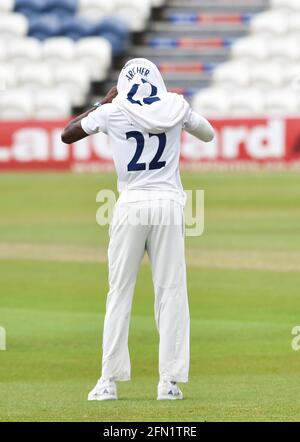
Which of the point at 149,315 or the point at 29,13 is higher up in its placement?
the point at 29,13

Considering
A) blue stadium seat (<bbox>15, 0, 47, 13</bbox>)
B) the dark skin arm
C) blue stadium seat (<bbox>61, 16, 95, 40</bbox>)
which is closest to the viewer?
the dark skin arm

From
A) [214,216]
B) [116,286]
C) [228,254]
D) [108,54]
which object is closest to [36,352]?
[116,286]

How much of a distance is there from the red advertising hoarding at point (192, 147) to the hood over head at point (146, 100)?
57.6 ft

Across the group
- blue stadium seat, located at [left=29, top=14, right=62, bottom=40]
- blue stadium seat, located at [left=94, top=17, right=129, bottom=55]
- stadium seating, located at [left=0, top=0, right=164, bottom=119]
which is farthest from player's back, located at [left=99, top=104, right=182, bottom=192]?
blue stadium seat, located at [left=29, top=14, right=62, bottom=40]

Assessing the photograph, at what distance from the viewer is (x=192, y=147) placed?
987 inches

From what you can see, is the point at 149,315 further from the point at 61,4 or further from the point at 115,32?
the point at 61,4

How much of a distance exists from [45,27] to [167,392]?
2504cm

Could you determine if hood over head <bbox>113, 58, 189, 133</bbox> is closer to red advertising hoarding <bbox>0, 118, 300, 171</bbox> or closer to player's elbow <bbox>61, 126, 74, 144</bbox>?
player's elbow <bbox>61, 126, 74, 144</bbox>

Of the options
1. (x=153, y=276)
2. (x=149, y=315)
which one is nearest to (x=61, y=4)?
(x=149, y=315)

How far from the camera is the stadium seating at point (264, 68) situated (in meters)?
26.9

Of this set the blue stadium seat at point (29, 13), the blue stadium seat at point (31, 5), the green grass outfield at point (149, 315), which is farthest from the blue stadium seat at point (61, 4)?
the green grass outfield at point (149, 315)

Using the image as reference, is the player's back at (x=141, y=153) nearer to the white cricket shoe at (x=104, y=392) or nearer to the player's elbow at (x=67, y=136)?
the player's elbow at (x=67, y=136)

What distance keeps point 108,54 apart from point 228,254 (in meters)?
15.0

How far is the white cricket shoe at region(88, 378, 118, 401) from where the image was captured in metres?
6.80
